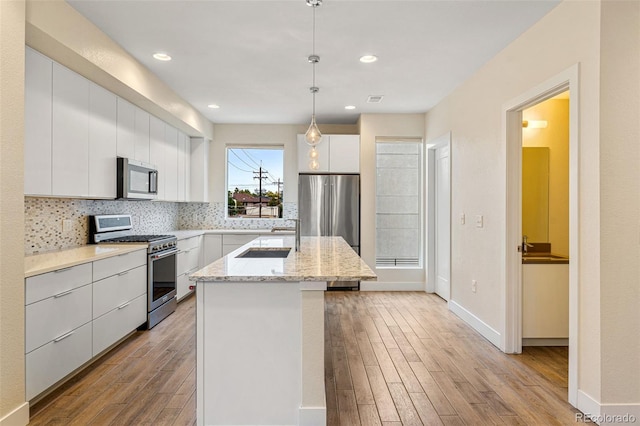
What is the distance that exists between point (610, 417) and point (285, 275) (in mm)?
2062

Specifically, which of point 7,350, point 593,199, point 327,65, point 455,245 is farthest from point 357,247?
point 7,350

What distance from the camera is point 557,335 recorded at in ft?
11.0

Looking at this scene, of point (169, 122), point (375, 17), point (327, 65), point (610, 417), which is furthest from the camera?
point (169, 122)

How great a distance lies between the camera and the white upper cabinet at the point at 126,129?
12.3 ft

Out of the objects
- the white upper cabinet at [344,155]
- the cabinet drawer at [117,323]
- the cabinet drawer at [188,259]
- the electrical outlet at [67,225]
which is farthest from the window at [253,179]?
the electrical outlet at [67,225]

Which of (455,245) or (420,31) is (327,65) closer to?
(420,31)

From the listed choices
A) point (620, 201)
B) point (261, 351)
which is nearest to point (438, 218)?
point (620, 201)

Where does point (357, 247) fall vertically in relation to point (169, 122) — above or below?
below

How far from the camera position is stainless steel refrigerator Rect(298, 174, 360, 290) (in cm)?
568

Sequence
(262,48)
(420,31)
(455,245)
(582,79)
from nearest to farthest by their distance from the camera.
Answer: (582,79) < (420,31) < (262,48) < (455,245)

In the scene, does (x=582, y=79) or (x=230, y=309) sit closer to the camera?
(x=230, y=309)

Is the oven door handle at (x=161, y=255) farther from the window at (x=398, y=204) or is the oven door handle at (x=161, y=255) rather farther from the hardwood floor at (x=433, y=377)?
the window at (x=398, y=204)

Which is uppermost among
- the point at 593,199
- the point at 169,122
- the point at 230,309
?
the point at 169,122

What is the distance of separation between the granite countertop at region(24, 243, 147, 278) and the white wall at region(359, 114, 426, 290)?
310 centimetres
